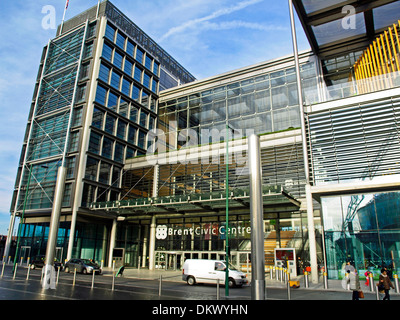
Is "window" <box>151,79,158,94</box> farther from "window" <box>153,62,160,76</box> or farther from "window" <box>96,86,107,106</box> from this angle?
"window" <box>96,86,107,106</box>

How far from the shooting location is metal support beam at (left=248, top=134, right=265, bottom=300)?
10406mm

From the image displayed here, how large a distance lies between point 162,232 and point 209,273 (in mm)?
17151

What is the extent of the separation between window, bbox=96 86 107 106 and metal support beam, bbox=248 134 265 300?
3408 cm

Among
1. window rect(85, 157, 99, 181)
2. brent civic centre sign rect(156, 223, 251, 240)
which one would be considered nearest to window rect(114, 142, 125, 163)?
window rect(85, 157, 99, 181)

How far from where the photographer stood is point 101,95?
42.4 metres

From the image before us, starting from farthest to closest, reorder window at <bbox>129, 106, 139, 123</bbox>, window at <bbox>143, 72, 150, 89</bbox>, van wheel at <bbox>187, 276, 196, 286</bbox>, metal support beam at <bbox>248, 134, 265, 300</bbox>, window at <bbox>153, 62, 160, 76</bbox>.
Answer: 1. window at <bbox>153, 62, 160, 76</bbox>
2. window at <bbox>143, 72, 150, 89</bbox>
3. window at <bbox>129, 106, 139, 123</bbox>
4. van wheel at <bbox>187, 276, 196, 286</bbox>
5. metal support beam at <bbox>248, 134, 265, 300</bbox>

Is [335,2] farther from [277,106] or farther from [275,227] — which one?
[275,227]

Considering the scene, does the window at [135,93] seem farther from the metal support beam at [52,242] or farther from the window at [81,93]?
the metal support beam at [52,242]

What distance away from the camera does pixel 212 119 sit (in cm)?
4325

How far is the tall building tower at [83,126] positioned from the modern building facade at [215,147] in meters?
0.20

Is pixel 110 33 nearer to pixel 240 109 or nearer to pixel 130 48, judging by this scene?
pixel 130 48

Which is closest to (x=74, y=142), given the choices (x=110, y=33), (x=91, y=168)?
(x=91, y=168)

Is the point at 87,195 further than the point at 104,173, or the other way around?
the point at 104,173

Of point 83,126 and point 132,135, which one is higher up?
point 132,135
